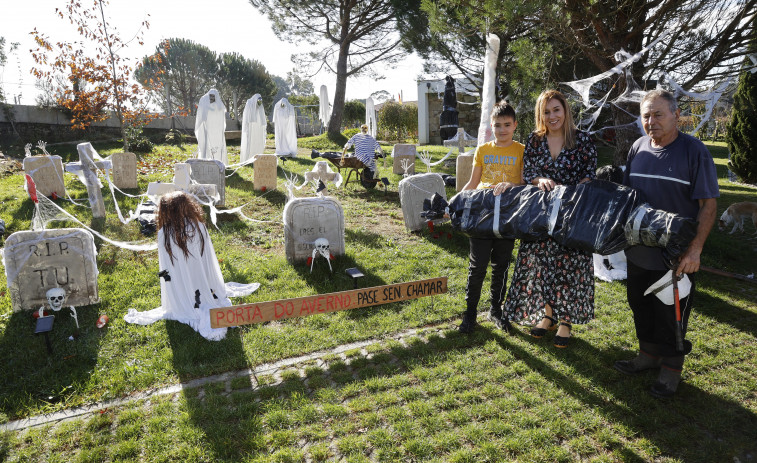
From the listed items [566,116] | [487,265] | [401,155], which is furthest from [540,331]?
[401,155]

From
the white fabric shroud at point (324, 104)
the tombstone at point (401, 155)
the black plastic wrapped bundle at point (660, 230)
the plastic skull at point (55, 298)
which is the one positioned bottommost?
the plastic skull at point (55, 298)

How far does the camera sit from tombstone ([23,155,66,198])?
853 centimetres

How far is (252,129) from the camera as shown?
14672 mm

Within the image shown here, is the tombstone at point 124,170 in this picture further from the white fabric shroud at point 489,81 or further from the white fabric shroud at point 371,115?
the white fabric shroud at point 371,115

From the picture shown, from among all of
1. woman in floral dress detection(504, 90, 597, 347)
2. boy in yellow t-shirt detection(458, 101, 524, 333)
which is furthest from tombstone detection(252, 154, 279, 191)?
woman in floral dress detection(504, 90, 597, 347)

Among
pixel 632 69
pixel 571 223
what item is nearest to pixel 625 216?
pixel 571 223

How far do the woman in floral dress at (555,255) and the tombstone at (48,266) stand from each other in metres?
4.12

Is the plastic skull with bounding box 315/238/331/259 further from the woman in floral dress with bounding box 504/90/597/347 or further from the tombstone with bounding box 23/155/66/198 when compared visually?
the tombstone with bounding box 23/155/66/198

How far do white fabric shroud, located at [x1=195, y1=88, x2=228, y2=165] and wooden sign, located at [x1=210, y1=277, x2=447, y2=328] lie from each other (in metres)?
9.26

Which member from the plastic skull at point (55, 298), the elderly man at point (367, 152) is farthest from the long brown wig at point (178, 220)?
the elderly man at point (367, 152)

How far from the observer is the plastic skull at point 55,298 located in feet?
13.4

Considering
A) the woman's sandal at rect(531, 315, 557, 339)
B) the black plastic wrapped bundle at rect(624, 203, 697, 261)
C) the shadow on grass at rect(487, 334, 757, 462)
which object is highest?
the black plastic wrapped bundle at rect(624, 203, 697, 261)

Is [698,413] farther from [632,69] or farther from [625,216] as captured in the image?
[632,69]

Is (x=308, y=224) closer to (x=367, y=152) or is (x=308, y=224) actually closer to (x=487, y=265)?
(x=487, y=265)
